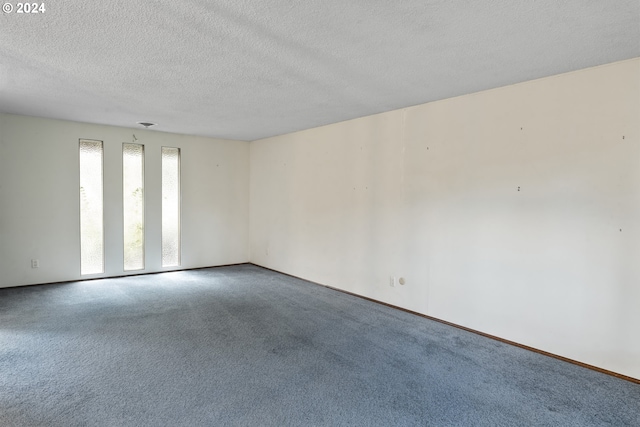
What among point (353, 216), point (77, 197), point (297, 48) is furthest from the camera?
point (77, 197)

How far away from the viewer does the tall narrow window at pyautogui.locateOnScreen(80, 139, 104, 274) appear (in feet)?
17.5

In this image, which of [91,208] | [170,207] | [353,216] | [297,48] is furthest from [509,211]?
[91,208]

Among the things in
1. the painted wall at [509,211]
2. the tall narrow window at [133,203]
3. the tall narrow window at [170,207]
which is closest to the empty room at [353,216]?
the painted wall at [509,211]

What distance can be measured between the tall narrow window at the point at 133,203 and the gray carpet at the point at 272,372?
64.4 inches

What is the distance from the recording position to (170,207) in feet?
20.2

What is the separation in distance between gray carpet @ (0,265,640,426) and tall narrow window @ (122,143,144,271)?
1.64 meters

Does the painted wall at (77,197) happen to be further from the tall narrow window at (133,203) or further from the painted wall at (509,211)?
the painted wall at (509,211)

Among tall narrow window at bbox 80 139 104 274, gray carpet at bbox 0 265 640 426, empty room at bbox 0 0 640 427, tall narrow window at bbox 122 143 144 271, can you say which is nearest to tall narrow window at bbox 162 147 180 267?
tall narrow window at bbox 122 143 144 271

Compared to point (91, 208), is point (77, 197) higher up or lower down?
higher up

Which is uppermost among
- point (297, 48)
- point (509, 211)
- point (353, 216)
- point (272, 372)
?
point (297, 48)

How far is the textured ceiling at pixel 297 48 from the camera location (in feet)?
6.52

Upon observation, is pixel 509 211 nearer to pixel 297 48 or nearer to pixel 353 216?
pixel 353 216

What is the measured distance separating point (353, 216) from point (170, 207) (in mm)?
3331

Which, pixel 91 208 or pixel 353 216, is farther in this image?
pixel 91 208
